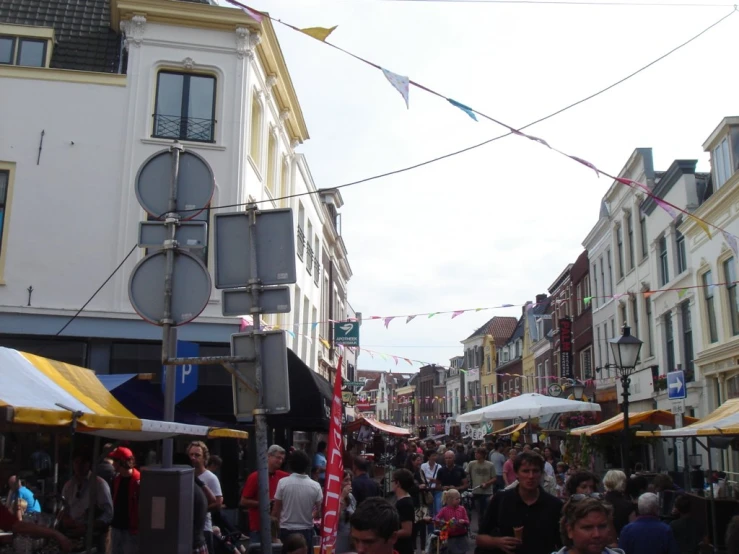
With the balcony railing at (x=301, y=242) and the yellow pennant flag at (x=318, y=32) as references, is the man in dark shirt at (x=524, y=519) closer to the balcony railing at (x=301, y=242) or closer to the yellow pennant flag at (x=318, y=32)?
the yellow pennant flag at (x=318, y=32)

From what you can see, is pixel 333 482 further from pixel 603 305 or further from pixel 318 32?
pixel 603 305

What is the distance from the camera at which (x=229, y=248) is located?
5469mm

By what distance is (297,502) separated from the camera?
8.00 m

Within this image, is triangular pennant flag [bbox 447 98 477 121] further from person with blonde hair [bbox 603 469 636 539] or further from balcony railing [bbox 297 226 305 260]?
balcony railing [bbox 297 226 305 260]

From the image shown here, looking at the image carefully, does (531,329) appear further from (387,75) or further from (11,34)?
(387,75)

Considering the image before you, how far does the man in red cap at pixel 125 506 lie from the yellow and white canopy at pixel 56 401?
888 millimetres

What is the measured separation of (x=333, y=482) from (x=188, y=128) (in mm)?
13556

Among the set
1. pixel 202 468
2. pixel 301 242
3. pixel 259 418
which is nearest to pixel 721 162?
pixel 301 242

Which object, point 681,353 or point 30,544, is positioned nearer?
point 30,544

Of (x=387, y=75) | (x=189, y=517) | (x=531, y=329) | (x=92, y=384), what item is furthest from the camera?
(x=531, y=329)

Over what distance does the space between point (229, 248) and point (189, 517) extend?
206 cm

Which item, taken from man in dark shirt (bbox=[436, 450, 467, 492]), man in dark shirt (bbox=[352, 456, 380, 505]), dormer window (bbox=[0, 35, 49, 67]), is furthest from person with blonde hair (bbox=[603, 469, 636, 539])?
dormer window (bbox=[0, 35, 49, 67])

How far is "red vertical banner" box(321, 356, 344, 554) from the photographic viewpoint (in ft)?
16.8

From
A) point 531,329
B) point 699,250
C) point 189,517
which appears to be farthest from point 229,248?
point 531,329
